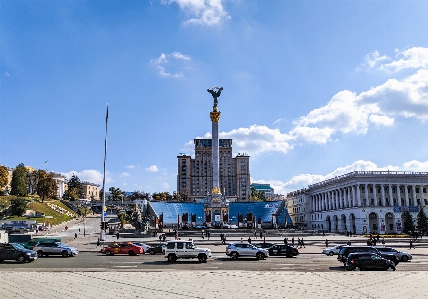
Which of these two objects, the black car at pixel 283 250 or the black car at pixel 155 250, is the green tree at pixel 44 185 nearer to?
the black car at pixel 155 250

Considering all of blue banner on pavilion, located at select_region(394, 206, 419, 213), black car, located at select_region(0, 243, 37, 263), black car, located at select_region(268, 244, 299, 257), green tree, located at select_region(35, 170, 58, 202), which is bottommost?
black car, located at select_region(268, 244, 299, 257)

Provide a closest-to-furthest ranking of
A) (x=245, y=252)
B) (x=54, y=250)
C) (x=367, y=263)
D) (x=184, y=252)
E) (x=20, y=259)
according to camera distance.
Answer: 1. (x=367, y=263)
2. (x=20, y=259)
3. (x=184, y=252)
4. (x=245, y=252)
5. (x=54, y=250)

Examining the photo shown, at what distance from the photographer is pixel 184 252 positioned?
3066 cm

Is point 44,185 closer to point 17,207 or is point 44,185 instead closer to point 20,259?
point 17,207

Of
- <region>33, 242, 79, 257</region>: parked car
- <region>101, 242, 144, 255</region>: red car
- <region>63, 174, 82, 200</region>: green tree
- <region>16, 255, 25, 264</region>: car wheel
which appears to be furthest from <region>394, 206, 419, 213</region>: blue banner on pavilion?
<region>63, 174, 82, 200</region>: green tree

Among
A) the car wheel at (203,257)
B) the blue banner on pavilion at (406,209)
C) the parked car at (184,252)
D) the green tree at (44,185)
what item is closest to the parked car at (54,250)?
the parked car at (184,252)

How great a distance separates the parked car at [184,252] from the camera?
1206 inches

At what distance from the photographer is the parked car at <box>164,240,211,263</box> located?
30641 mm

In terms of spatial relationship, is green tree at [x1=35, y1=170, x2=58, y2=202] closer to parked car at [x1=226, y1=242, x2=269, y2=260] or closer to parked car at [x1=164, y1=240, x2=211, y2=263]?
parked car at [x1=164, y1=240, x2=211, y2=263]

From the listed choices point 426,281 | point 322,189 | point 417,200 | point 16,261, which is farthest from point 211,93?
point 426,281

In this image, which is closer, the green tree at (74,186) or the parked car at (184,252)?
the parked car at (184,252)

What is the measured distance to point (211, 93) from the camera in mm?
110688

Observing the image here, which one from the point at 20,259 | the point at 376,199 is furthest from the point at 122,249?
the point at 376,199

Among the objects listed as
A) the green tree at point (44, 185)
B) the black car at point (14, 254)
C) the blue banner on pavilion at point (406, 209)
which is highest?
the green tree at point (44, 185)
